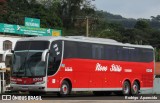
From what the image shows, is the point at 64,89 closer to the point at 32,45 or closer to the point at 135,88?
the point at 32,45

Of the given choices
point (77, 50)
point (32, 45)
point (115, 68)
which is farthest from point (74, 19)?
point (32, 45)

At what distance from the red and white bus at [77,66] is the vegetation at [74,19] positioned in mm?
55555

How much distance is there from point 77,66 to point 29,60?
346 centimetres

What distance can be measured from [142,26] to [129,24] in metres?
5.85

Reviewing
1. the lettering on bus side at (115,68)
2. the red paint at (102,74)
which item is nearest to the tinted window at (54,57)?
the red paint at (102,74)

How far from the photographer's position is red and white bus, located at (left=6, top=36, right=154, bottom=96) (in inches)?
1038

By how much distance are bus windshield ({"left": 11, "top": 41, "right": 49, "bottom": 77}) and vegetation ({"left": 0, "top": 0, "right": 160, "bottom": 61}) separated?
60.6 m

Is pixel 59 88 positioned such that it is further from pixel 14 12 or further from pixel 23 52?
pixel 14 12

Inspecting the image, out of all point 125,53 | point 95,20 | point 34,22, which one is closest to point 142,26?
point 95,20

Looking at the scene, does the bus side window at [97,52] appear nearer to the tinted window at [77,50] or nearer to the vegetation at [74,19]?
the tinted window at [77,50]

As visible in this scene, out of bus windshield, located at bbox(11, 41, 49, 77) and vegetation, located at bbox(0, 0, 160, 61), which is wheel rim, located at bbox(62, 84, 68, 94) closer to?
bus windshield, located at bbox(11, 41, 49, 77)

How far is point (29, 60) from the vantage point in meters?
26.5

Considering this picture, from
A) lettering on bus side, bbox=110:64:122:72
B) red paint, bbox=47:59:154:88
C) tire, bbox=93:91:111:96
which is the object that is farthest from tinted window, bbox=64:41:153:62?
tire, bbox=93:91:111:96

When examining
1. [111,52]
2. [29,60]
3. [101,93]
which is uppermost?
[111,52]
